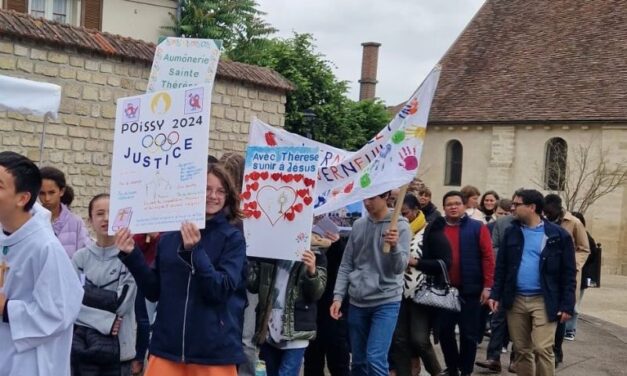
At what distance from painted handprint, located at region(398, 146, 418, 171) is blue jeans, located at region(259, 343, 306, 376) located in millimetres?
1525

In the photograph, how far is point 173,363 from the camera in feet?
15.2

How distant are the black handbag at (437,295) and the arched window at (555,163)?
25.1 metres

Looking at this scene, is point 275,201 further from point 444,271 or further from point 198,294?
point 444,271

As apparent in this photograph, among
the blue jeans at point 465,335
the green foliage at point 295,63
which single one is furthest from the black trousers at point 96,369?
the green foliage at point 295,63

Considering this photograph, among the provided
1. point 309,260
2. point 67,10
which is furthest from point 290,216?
point 67,10

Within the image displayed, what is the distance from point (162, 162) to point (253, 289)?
1.77 metres

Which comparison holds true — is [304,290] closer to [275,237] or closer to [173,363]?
[275,237]

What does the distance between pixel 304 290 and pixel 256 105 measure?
824 cm

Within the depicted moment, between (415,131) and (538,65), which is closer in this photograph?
(415,131)

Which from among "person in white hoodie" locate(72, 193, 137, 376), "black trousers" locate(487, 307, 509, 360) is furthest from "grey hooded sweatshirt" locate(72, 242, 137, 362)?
"black trousers" locate(487, 307, 509, 360)

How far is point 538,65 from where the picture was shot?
1366 inches

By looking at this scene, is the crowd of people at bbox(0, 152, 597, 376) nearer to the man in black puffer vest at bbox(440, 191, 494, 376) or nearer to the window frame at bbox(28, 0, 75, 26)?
the man in black puffer vest at bbox(440, 191, 494, 376)

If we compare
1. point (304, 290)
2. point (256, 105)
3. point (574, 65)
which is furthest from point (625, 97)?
point (304, 290)

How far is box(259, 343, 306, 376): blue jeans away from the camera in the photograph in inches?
247
